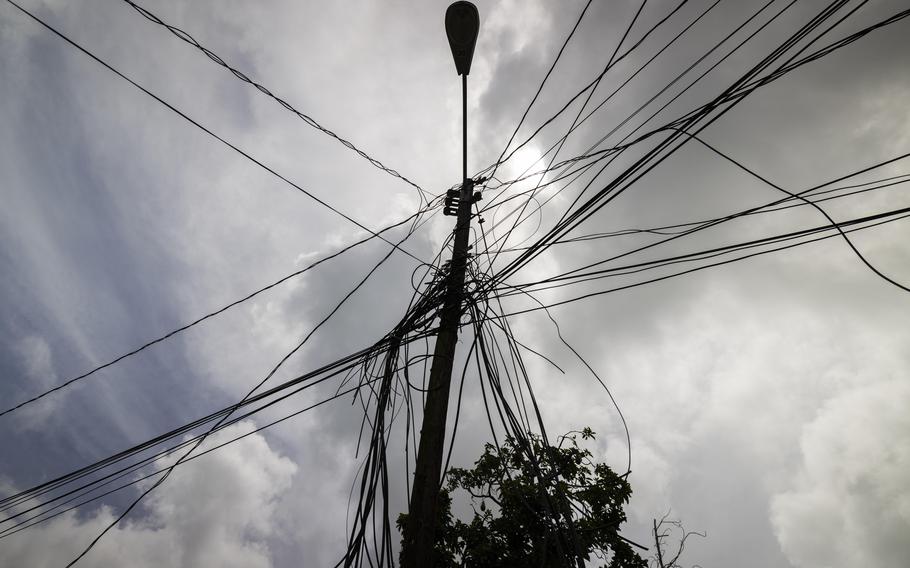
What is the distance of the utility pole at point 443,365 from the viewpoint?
218 centimetres

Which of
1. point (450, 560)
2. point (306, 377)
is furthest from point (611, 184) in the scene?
point (450, 560)

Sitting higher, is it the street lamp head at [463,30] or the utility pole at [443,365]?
the street lamp head at [463,30]

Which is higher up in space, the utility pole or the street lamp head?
the street lamp head

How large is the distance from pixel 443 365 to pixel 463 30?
2927 mm

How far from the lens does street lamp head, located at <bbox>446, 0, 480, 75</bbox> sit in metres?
3.43

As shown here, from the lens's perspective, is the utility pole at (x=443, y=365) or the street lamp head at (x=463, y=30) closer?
the utility pole at (x=443, y=365)

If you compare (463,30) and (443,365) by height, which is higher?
(463,30)

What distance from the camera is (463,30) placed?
3.48 m

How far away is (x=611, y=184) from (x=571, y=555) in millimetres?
2291

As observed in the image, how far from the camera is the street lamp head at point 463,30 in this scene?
3.43m

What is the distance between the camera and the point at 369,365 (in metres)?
3.41

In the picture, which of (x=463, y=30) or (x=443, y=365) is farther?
(x=463, y=30)

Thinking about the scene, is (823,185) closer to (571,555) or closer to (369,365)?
(571,555)

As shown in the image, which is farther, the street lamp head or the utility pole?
the street lamp head
